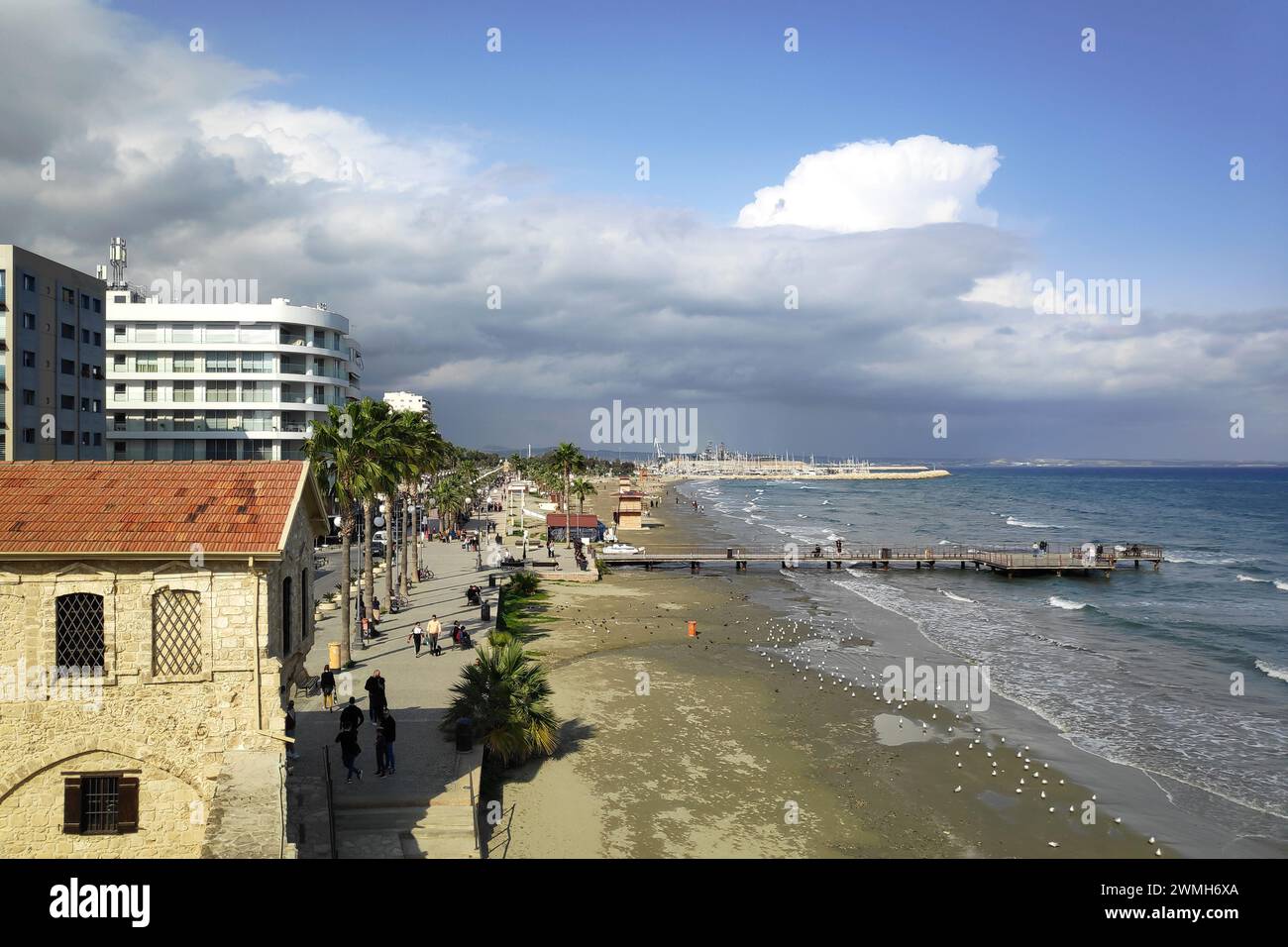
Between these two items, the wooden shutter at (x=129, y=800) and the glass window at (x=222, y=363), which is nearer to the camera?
the wooden shutter at (x=129, y=800)

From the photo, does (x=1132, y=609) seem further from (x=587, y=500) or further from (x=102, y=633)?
(x=587, y=500)

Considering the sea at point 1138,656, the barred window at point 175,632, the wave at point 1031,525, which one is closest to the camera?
the barred window at point 175,632

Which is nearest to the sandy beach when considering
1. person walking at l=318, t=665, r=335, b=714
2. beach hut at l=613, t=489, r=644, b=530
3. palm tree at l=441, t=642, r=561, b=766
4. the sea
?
palm tree at l=441, t=642, r=561, b=766

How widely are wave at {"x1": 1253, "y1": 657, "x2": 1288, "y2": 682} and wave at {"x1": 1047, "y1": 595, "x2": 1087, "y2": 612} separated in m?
13.1

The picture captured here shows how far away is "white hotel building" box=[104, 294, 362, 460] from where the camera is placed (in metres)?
60.5

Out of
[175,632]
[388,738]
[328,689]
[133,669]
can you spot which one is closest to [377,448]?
[328,689]

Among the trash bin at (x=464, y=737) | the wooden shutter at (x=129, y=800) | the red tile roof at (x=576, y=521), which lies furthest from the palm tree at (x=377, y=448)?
the red tile roof at (x=576, y=521)

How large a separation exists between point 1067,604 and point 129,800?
51.2 meters

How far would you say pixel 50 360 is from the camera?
4825 cm

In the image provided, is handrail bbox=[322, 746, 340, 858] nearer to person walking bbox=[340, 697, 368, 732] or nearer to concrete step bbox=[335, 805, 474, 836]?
concrete step bbox=[335, 805, 474, 836]

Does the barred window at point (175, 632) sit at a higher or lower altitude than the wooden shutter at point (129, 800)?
higher

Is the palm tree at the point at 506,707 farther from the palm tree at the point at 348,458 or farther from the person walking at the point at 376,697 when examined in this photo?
the palm tree at the point at 348,458

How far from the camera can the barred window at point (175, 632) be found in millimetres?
13172

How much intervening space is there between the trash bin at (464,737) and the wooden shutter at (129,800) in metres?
7.00
